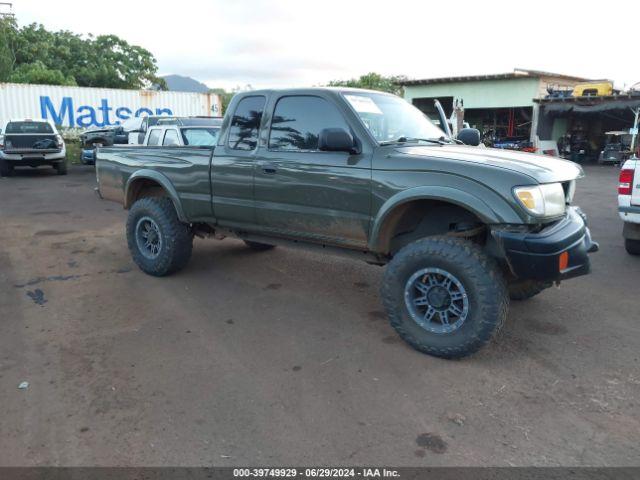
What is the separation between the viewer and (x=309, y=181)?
4230 mm

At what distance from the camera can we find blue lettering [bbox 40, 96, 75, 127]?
2073 centimetres

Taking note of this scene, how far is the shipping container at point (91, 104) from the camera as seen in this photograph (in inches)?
792

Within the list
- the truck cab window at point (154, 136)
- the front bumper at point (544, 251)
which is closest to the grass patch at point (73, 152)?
the truck cab window at point (154, 136)

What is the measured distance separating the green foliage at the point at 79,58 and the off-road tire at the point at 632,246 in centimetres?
3063

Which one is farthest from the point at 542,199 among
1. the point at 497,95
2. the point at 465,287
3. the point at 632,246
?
the point at 497,95

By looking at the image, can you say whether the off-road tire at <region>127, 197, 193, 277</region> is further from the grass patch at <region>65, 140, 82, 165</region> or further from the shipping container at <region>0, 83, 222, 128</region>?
the shipping container at <region>0, 83, 222, 128</region>

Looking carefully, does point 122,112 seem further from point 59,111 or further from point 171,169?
point 171,169

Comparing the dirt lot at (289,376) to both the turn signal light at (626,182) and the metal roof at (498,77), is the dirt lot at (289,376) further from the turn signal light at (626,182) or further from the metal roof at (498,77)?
the metal roof at (498,77)

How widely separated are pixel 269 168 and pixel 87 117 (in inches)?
806

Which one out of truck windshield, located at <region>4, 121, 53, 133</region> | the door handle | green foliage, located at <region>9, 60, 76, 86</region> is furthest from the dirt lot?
green foliage, located at <region>9, 60, 76, 86</region>

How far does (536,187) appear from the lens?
3.36 meters

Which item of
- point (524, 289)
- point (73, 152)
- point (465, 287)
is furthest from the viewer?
point (73, 152)

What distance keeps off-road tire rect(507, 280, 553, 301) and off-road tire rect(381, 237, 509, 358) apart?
0.67 meters

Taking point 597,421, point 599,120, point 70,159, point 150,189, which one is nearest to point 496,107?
point 599,120
